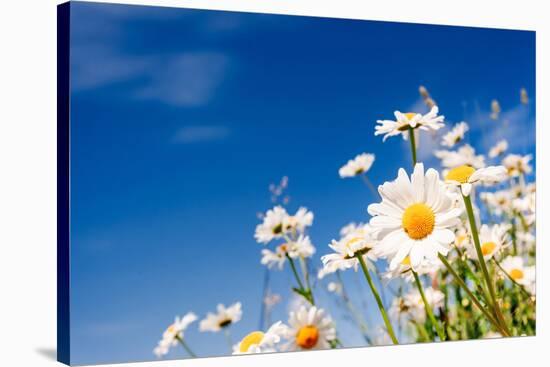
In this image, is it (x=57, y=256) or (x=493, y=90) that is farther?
(x=493, y=90)

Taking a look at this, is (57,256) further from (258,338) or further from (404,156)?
(404,156)

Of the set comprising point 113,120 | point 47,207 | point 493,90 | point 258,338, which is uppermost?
point 493,90

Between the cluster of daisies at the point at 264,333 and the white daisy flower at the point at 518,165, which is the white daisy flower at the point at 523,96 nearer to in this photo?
the white daisy flower at the point at 518,165

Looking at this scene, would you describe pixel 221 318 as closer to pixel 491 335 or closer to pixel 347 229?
pixel 347 229

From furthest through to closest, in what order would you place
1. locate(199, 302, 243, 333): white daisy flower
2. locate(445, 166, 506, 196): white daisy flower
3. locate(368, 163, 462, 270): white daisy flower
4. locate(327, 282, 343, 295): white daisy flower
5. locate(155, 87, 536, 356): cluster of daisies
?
locate(327, 282, 343, 295): white daisy flower → locate(199, 302, 243, 333): white daisy flower → locate(155, 87, 536, 356): cluster of daisies → locate(445, 166, 506, 196): white daisy flower → locate(368, 163, 462, 270): white daisy flower

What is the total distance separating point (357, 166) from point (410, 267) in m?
1.05

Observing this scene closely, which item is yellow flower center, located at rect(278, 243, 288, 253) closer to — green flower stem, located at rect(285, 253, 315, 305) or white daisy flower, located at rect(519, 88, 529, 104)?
green flower stem, located at rect(285, 253, 315, 305)

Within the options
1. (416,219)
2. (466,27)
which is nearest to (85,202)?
(416,219)

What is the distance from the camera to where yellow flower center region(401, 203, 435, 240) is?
11.4 ft

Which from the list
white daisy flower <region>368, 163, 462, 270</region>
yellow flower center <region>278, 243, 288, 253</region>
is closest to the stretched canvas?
yellow flower center <region>278, 243, 288, 253</region>

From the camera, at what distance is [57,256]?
4.21 meters

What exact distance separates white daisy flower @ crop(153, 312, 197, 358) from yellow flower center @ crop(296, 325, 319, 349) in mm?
469

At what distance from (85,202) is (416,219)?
4.70 ft

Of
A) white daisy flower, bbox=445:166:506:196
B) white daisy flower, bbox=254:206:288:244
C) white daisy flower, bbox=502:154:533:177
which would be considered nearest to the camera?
white daisy flower, bbox=445:166:506:196
